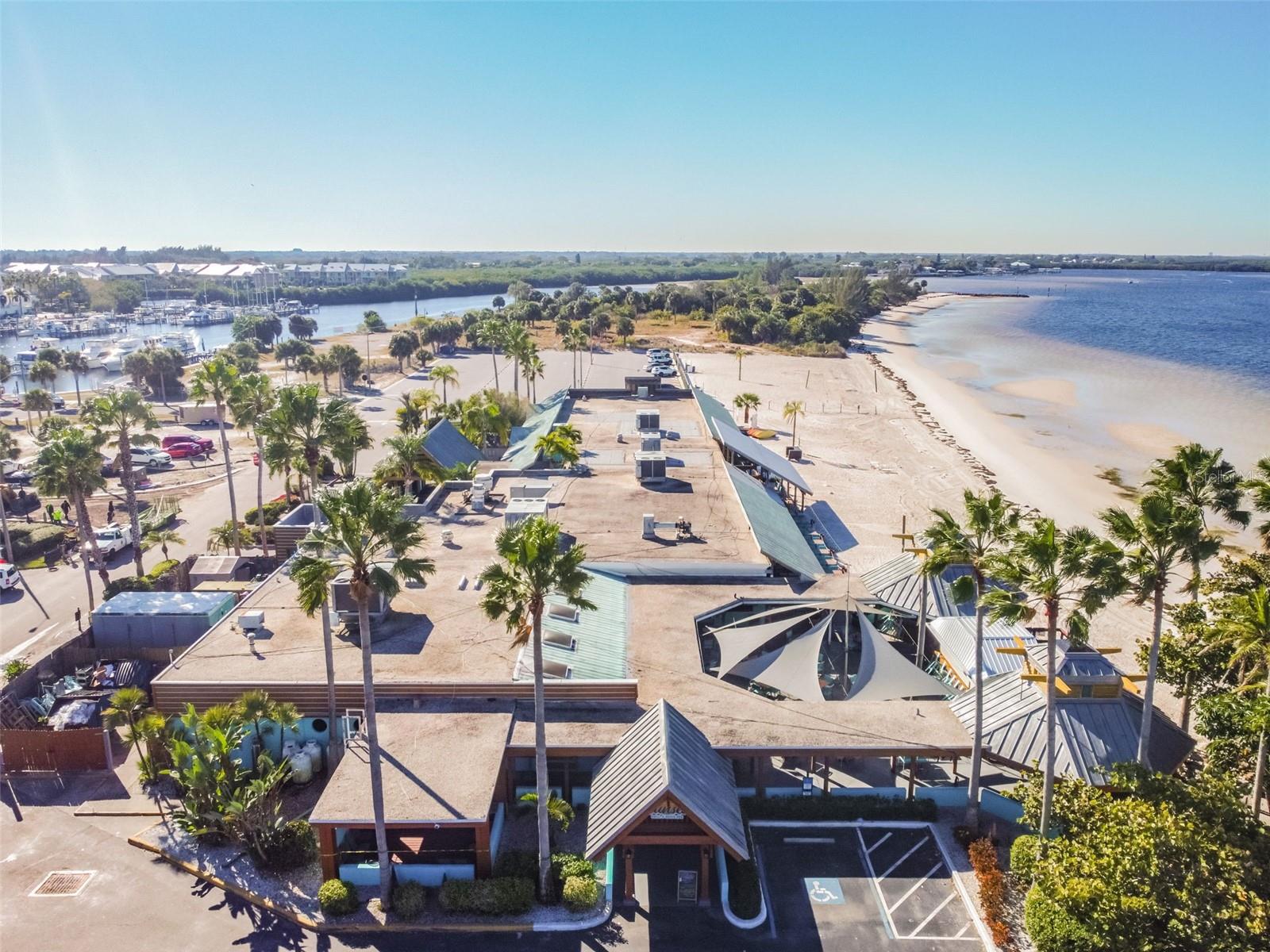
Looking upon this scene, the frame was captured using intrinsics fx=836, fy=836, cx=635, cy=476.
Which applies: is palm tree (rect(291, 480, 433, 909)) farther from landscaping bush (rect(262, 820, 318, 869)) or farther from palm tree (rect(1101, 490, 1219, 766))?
palm tree (rect(1101, 490, 1219, 766))

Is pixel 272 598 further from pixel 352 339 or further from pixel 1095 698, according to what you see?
pixel 352 339

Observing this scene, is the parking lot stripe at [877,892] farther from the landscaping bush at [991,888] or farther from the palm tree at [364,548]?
the palm tree at [364,548]

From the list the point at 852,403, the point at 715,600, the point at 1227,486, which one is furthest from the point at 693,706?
the point at 852,403

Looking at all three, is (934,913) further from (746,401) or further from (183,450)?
(183,450)

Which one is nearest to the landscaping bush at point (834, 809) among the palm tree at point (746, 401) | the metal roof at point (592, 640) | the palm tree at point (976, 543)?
the palm tree at point (976, 543)

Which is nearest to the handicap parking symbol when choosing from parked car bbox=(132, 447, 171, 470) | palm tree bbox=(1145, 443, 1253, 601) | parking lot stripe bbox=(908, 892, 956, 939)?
parking lot stripe bbox=(908, 892, 956, 939)

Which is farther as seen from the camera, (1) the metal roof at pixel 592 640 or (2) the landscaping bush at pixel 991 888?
(1) the metal roof at pixel 592 640
